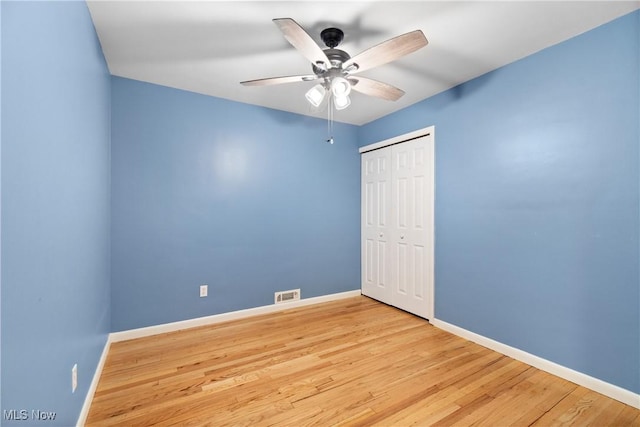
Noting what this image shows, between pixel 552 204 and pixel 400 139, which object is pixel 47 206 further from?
pixel 400 139

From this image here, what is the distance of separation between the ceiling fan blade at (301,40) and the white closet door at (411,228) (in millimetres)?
1832

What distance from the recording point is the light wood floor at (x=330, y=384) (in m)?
1.60

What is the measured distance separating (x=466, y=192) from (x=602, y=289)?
3.97ft

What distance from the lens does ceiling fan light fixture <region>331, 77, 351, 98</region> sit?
1.87m

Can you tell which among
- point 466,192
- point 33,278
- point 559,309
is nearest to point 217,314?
point 33,278

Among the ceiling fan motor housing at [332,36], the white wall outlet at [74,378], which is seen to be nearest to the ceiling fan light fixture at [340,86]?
the ceiling fan motor housing at [332,36]

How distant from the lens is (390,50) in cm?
160

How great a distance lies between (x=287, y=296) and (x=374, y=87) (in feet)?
8.35

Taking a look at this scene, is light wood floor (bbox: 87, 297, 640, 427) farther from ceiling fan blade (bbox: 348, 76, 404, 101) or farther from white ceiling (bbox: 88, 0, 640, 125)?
white ceiling (bbox: 88, 0, 640, 125)

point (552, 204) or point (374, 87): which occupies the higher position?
point (374, 87)

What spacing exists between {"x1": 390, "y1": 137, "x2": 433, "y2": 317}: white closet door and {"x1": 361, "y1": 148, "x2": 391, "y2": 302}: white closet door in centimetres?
13

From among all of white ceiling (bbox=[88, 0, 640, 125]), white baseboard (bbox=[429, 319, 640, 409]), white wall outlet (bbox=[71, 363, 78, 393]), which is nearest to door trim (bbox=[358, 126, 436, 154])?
white ceiling (bbox=[88, 0, 640, 125])

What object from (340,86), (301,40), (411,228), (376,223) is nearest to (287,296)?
(376,223)

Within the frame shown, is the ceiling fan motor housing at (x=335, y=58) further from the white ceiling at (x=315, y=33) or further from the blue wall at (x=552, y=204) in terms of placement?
the blue wall at (x=552, y=204)
